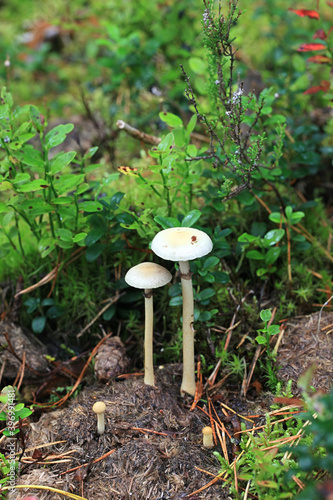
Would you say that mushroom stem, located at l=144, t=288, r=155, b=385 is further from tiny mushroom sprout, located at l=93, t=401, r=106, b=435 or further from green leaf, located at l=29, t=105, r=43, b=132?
green leaf, located at l=29, t=105, r=43, b=132

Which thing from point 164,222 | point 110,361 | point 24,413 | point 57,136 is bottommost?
point 110,361

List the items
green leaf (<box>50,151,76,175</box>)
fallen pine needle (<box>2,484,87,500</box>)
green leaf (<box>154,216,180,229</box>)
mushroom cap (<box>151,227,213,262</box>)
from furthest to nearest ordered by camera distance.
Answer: green leaf (<box>50,151,76,175</box>) < green leaf (<box>154,216,180,229</box>) < mushroom cap (<box>151,227,213,262</box>) < fallen pine needle (<box>2,484,87,500</box>)

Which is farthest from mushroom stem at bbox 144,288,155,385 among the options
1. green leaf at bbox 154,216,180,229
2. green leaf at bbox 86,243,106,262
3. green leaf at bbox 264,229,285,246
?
green leaf at bbox 264,229,285,246

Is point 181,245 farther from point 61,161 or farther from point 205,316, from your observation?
point 61,161

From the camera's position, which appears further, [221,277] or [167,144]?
[221,277]

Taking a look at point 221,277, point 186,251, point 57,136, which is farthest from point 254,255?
point 57,136

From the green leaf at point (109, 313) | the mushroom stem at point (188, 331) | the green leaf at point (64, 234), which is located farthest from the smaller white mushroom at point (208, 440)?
the green leaf at point (64, 234)

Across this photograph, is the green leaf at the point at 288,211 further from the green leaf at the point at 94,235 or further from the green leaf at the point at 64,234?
the green leaf at the point at 64,234
